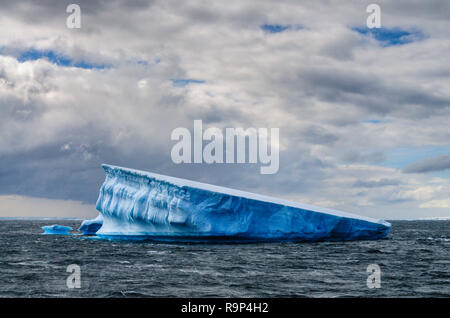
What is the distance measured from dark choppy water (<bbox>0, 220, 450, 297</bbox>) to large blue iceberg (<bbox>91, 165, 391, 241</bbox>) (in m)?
1.07

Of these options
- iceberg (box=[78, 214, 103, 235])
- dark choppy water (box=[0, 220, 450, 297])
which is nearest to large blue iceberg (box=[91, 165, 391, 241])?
dark choppy water (box=[0, 220, 450, 297])

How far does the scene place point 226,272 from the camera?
13383 millimetres

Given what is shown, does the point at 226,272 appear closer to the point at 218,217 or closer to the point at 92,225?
the point at 218,217

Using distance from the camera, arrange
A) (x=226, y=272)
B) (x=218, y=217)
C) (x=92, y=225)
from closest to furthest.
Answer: (x=226, y=272)
(x=218, y=217)
(x=92, y=225)

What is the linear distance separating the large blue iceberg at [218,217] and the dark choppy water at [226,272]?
107 cm

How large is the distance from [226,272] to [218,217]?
7217 millimetres

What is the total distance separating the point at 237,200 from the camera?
20.4 metres

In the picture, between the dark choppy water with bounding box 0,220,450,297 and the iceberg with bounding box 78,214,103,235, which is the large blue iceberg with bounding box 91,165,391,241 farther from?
the iceberg with bounding box 78,214,103,235

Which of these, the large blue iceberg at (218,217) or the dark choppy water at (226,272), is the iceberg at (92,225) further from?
the dark choppy water at (226,272)

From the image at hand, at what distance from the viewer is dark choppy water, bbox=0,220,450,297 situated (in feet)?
35.1

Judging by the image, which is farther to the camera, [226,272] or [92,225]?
[92,225]

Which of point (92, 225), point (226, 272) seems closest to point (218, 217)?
point (226, 272)

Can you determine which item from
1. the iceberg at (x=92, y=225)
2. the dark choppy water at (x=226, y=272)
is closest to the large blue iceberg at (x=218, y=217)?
the dark choppy water at (x=226, y=272)
